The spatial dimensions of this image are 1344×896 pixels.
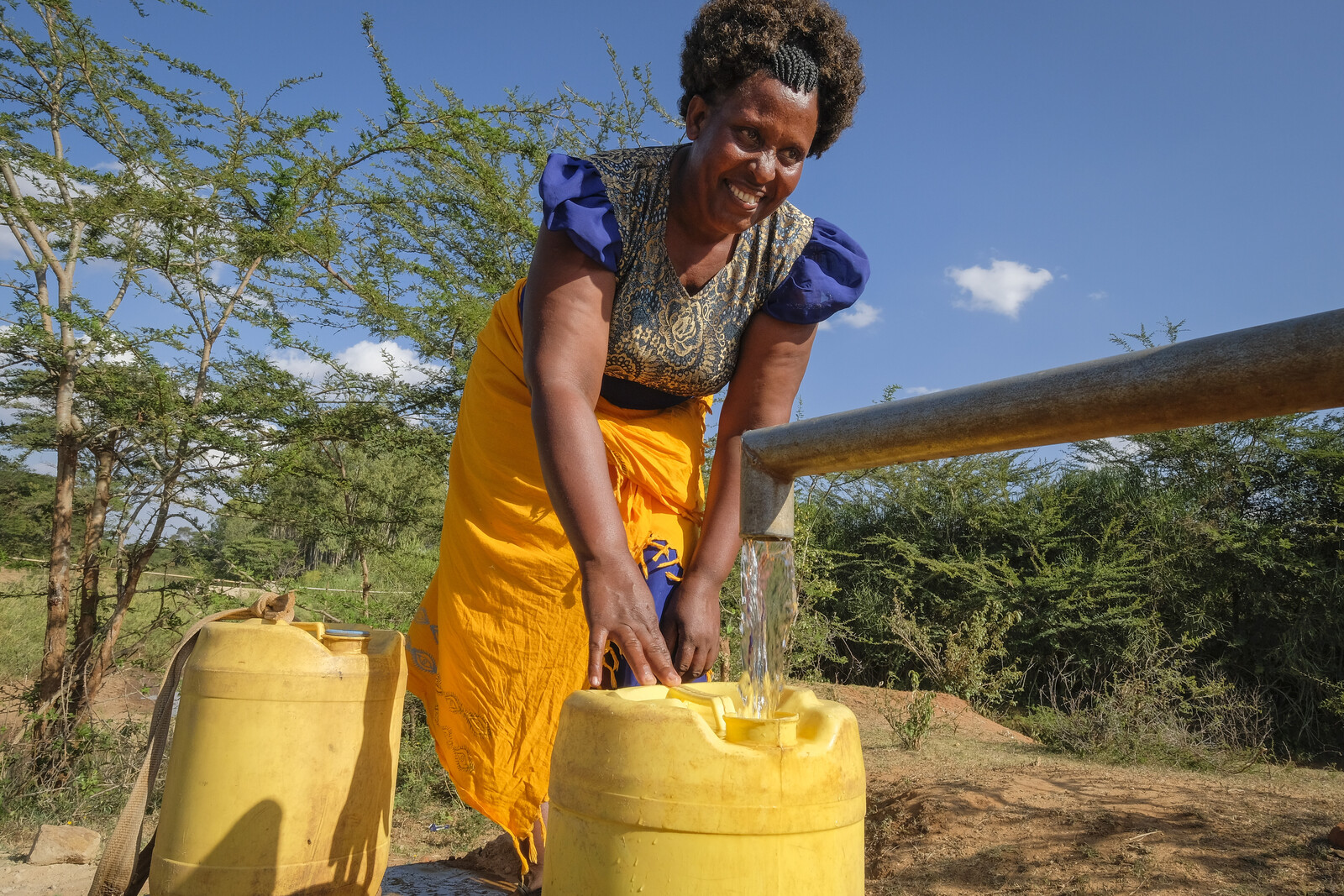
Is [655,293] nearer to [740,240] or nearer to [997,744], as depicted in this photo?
[740,240]

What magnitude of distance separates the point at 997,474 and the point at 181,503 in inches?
279

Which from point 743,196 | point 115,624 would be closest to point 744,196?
point 743,196

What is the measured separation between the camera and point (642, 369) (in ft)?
7.17

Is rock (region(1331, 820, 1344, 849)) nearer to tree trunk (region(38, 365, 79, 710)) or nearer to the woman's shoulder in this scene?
the woman's shoulder

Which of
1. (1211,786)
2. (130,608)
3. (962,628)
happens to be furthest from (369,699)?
(962,628)

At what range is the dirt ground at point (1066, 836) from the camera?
104 inches

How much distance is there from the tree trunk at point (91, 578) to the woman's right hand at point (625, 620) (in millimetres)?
3904

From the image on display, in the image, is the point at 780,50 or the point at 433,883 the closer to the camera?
the point at 780,50

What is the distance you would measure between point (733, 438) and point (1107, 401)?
135 cm

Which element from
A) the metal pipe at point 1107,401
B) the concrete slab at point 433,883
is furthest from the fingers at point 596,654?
the concrete slab at point 433,883

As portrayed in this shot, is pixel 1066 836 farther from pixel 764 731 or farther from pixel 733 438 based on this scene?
pixel 764 731

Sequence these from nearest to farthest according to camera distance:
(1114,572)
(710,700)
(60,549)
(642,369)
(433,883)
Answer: (710,700) < (642,369) < (433,883) < (60,549) < (1114,572)

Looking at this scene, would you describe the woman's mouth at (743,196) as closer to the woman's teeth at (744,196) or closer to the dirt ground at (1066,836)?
the woman's teeth at (744,196)

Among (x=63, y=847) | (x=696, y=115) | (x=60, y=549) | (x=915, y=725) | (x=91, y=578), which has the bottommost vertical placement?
(x=63, y=847)
